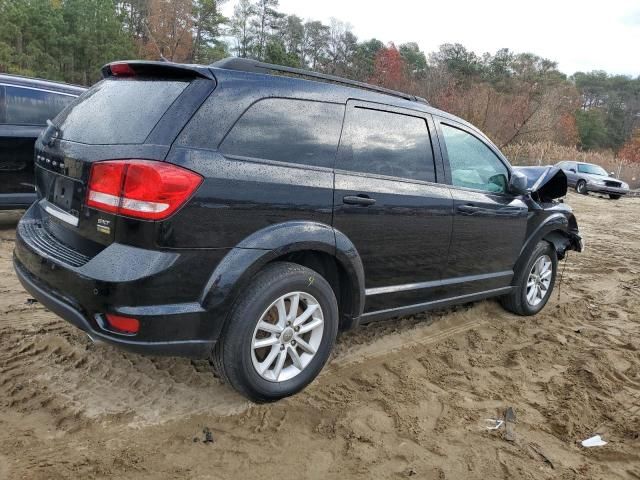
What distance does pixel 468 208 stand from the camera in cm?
383

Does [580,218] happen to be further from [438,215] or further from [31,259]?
[31,259]

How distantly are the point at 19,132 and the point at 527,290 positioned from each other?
17.6 ft

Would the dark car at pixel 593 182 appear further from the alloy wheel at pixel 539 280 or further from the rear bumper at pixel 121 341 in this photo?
the rear bumper at pixel 121 341

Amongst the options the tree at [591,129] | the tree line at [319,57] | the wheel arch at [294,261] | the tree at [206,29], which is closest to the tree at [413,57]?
the tree line at [319,57]

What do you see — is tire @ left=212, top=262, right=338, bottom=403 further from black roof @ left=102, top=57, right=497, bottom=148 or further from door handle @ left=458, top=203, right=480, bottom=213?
door handle @ left=458, top=203, right=480, bottom=213

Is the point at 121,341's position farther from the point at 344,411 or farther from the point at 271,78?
the point at 271,78

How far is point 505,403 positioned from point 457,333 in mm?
1097

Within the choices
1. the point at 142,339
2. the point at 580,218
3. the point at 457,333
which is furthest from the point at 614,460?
the point at 580,218

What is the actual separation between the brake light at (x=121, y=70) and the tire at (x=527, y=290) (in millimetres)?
3481

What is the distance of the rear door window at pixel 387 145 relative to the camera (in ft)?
10.3

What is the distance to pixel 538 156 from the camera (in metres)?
32.9

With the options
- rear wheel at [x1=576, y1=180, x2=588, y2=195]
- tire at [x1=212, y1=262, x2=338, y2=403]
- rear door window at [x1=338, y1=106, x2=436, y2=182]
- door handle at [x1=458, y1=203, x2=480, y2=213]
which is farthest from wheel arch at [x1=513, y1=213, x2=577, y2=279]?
rear wheel at [x1=576, y1=180, x2=588, y2=195]

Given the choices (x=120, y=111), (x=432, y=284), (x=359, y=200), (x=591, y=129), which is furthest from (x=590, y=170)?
(x=591, y=129)

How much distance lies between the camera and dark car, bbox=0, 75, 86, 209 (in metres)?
5.55
